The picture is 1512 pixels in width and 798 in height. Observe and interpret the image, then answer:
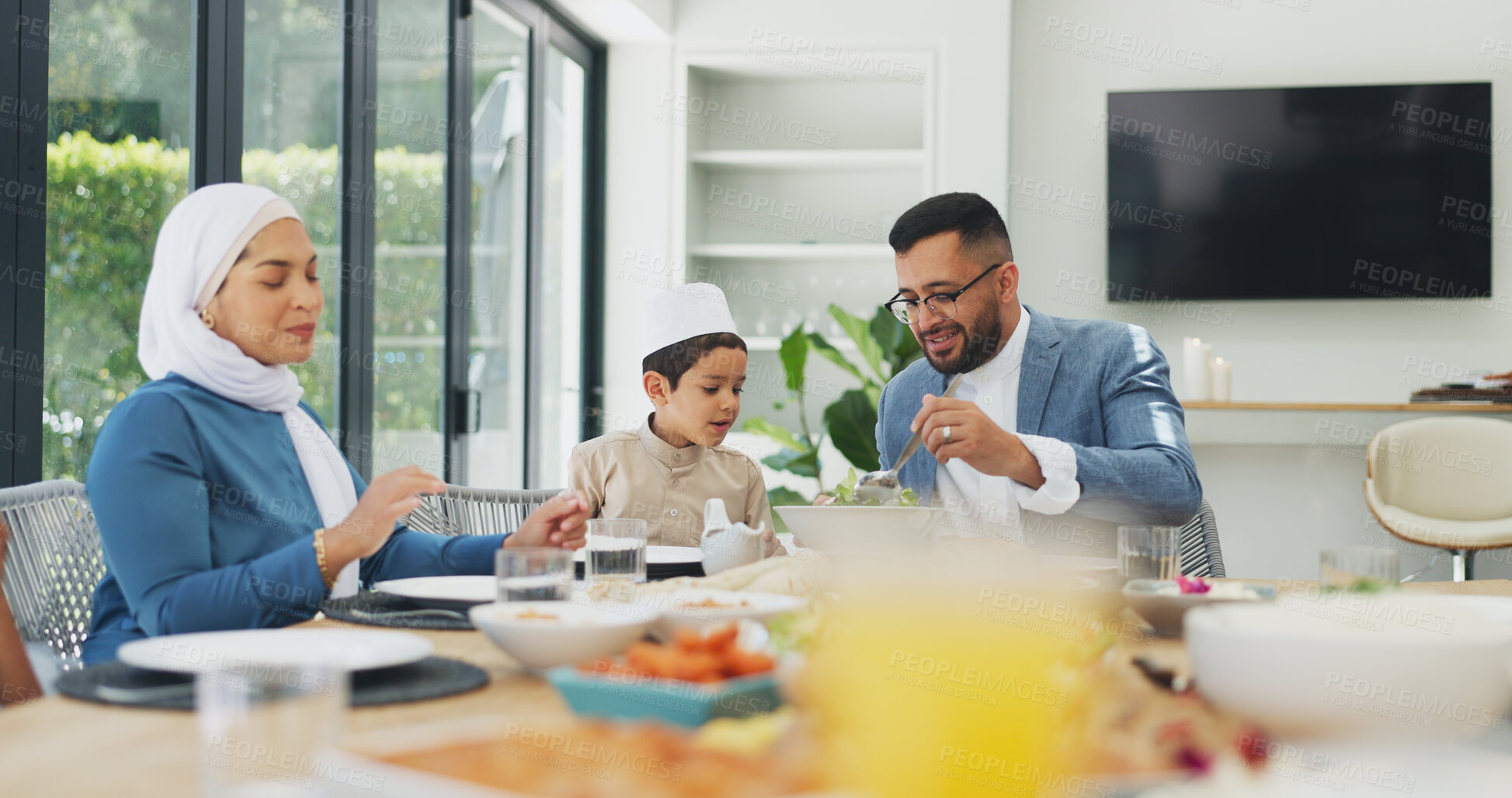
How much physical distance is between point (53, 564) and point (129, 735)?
90 centimetres

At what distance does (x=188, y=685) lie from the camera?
0.84 meters

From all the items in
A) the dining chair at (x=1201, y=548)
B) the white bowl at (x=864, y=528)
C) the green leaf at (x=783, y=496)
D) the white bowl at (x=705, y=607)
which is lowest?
the green leaf at (x=783, y=496)

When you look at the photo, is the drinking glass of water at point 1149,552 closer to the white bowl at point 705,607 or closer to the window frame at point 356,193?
the white bowl at point 705,607

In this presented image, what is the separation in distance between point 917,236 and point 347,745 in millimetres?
1829

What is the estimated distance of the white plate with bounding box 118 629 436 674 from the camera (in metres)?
0.82

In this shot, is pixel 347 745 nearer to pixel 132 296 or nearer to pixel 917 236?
pixel 917 236

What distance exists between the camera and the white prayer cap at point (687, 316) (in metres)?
2.41

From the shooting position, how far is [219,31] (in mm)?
2652

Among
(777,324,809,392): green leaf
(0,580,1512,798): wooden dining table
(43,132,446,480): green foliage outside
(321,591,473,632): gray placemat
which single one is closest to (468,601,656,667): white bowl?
(0,580,1512,798): wooden dining table

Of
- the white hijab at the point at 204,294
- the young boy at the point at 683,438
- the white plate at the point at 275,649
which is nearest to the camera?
the white plate at the point at 275,649

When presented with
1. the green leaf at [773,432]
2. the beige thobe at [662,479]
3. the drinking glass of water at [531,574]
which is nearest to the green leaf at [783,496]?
the green leaf at [773,432]

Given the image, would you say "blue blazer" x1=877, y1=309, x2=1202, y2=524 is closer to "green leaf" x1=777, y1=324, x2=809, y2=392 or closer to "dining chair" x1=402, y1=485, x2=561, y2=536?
"dining chair" x1=402, y1=485, x2=561, y2=536

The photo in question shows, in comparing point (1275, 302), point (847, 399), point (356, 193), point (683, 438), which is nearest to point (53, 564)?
point (683, 438)

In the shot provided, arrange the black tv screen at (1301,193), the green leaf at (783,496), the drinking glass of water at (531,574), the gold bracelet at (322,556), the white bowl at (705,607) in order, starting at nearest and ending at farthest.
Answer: the white bowl at (705,607) → the drinking glass of water at (531,574) → the gold bracelet at (322,556) → the green leaf at (783,496) → the black tv screen at (1301,193)
